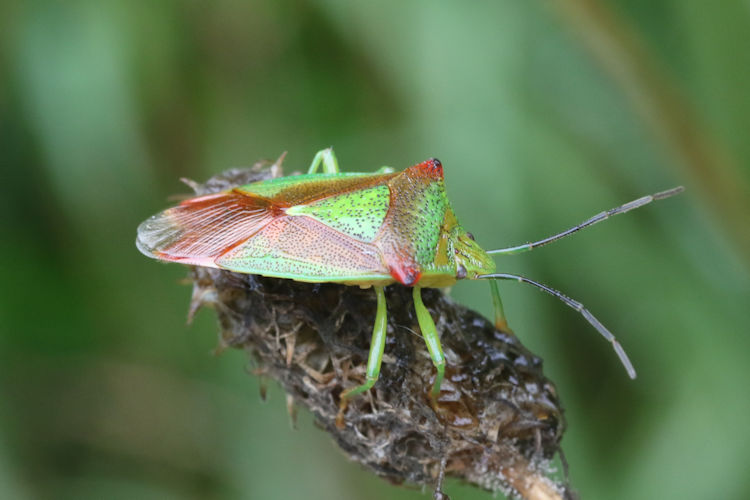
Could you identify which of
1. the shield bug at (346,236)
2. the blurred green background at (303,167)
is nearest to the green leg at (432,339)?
the shield bug at (346,236)

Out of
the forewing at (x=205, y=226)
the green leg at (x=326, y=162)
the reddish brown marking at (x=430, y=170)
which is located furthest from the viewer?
the green leg at (x=326, y=162)

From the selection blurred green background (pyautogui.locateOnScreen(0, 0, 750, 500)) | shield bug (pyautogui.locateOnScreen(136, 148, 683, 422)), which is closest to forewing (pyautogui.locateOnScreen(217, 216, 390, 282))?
shield bug (pyautogui.locateOnScreen(136, 148, 683, 422))

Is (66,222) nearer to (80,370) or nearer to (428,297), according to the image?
(80,370)

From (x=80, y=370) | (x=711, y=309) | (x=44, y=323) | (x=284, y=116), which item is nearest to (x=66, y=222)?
(x=44, y=323)

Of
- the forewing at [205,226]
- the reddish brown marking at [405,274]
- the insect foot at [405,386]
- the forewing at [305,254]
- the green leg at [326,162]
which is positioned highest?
the green leg at [326,162]

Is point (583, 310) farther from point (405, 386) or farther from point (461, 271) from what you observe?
point (405, 386)

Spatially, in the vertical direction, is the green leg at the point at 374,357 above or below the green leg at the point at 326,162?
below

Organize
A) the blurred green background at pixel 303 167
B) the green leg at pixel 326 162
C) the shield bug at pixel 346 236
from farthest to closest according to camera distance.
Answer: the blurred green background at pixel 303 167 < the green leg at pixel 326 162 < the shield bug at pixel 346 236

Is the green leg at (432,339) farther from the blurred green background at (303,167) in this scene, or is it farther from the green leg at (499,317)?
the blurred green background at (303,167)
